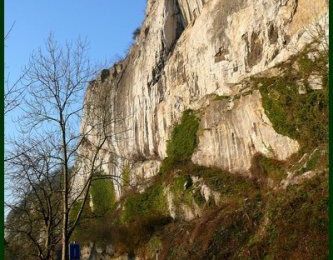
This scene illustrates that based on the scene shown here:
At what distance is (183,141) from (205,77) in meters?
3.49

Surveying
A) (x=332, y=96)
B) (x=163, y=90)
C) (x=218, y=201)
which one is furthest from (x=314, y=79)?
(x=163, y=90)

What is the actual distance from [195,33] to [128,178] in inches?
408

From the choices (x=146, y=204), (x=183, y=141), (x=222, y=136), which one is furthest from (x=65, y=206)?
(x=183, y=141)

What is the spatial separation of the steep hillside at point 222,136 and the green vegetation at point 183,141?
0.27 ft

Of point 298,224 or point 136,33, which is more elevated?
point 136,33

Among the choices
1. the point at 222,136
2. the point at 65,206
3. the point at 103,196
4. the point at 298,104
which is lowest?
the point at 65,206

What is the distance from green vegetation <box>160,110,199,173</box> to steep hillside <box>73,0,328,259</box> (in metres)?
0.08

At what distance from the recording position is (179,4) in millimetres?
30766

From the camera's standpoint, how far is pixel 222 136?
76.1 ft

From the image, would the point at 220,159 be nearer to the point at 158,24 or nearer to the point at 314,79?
the point at 314,79

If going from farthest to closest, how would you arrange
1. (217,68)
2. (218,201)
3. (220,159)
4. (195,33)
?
1. (195,33)
2. (217,68)
3. (220,159)
4. (218,201)

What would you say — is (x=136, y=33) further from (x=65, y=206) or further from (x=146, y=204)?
(x=65, y=206)

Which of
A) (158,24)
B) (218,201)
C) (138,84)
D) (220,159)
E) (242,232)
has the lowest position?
(242,232)

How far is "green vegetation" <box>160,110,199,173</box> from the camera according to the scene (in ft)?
84.3
